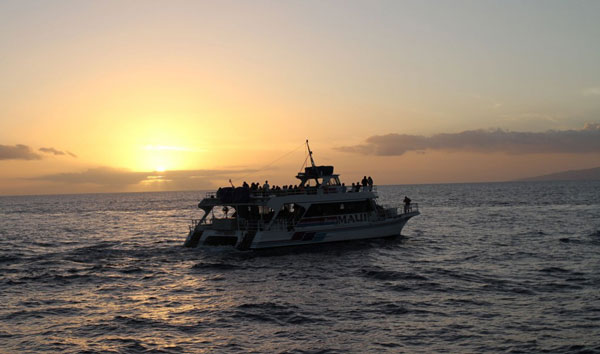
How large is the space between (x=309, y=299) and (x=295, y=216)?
12380 millimetres

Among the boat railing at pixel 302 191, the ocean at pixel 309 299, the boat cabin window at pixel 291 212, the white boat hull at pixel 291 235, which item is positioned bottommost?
the ocean at pixel 309 299

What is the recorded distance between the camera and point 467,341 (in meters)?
13.9

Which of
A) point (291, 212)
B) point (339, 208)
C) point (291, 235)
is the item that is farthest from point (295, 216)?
point (339, 208)

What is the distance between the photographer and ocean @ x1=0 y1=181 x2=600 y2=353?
1425cm

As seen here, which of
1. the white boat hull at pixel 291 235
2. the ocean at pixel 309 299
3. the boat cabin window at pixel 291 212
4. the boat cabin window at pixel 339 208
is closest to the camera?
the ocean at pixel 309 299

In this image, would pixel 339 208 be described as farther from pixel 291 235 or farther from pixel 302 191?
pixel 291 235

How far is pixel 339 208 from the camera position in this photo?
3316cm

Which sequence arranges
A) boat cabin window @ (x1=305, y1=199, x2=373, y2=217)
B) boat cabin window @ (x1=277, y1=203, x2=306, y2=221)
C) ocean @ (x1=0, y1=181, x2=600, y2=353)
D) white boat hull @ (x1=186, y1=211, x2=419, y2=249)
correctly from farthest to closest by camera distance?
boat cabin window @ (x1=305, y1=199, x2=373, y2=217) → boat cabin window @ (x1=277, y1=203, x2=306, y2=221) → white boat hull @ (x1=186, y1=211, x2=419, y2=249) → ocean @ (x1=0, y1=181, x2=600, y2=353)

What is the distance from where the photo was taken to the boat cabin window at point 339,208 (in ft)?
105

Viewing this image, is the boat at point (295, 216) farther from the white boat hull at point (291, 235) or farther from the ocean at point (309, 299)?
the ocean at point (309, 299)

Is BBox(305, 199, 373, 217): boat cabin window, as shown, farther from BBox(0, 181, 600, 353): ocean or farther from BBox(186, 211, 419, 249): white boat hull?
BBox(0, 181, 600, 353): ocean

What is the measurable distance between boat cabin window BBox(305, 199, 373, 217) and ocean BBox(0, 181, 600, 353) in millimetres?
2228

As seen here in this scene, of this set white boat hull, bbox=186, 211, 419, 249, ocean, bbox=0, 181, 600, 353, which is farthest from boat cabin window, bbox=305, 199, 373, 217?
ocean, bbox=0, 181, 600, 353

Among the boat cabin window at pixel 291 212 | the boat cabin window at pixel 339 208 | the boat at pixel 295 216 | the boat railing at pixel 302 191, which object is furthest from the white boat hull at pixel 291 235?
the boat railing at pixel 302 191
